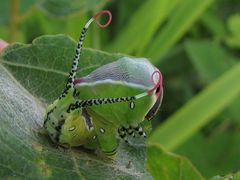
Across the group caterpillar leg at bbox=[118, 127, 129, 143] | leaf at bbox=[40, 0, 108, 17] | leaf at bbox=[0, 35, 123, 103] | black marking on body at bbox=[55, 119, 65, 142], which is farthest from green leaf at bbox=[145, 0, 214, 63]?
black marking on body at bbox=[55, 119, 65, 142]

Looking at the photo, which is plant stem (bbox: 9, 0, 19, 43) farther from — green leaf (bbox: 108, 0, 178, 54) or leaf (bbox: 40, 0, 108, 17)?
green leaf (bbox: 108, 0, 178, 54)

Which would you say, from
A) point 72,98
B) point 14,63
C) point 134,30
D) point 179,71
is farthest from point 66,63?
point 179,71

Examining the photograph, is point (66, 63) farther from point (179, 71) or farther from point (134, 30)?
point (179, 71)

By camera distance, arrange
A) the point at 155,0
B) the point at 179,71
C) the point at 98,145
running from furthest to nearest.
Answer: the point at 179,71, the point at 155,0, the point at 98,145

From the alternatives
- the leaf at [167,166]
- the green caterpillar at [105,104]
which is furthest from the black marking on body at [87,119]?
the leaf at [167,166]

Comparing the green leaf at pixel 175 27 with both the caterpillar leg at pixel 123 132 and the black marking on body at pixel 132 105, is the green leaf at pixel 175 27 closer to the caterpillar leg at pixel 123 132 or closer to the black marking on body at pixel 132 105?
the caterpillar leg at pixel 123 132

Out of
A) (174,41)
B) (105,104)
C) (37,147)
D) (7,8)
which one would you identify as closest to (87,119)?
(105,104)

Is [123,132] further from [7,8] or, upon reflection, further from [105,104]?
[7,8]
